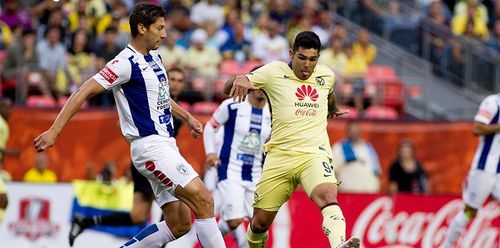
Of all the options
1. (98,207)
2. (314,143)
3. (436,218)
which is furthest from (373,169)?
(314,143)

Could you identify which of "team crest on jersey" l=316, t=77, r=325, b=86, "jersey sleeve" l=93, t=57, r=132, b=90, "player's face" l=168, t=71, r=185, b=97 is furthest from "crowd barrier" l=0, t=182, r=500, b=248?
"jersey sleeve" l=93, t=57, r=132, b=90

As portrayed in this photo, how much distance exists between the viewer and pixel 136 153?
1156 centimetres

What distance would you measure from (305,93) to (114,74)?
81.0 inches

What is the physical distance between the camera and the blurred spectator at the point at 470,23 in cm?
2700

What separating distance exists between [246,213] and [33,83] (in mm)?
7122

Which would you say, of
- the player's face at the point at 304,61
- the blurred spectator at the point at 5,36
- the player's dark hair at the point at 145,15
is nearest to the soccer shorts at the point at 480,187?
the player's face at the point at 304,61

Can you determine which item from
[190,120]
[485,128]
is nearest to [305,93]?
[190,120]

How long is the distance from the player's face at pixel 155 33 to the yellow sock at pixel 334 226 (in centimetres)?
229

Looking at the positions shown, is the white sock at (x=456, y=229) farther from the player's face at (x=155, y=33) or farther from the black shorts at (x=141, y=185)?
the player's face at (x=155, y=33)

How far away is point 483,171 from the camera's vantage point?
15891mm

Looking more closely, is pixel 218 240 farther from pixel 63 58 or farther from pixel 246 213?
pixel 63 58

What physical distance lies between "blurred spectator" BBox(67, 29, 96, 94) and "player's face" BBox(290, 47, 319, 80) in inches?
368

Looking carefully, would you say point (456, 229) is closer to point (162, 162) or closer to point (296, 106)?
point (296, 106)

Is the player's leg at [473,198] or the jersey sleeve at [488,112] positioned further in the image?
the player's leg at [473,198]
